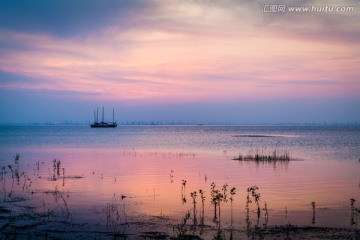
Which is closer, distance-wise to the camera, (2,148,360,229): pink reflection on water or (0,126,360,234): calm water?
(0,126,360,234): calm water

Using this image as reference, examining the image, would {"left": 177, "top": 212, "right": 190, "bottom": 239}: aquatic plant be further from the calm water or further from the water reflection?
the calm water

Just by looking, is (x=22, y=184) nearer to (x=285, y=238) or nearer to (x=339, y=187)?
(x=285, y=238)

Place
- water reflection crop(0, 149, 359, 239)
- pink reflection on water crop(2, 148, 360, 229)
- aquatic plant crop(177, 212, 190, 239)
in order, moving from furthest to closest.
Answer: pink reflection on water crop(2, 148, 360, 229) → water reflection crop(0, 149, 359, 239) → aquatic plant crop(177, 212, 190, 239)

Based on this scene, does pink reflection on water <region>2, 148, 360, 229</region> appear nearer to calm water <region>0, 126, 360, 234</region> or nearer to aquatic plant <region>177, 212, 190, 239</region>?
calm water <region>0, 126, 360, 234</region>

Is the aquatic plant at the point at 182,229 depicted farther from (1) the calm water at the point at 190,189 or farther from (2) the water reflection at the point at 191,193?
(1) the calm water at the point at 190,189

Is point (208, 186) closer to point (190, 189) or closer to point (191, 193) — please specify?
point (190, 189)

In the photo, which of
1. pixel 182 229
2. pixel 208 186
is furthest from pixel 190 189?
pixel 182 229

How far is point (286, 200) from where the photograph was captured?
71.4 ft

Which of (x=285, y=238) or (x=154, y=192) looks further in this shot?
(x=154, y=192)

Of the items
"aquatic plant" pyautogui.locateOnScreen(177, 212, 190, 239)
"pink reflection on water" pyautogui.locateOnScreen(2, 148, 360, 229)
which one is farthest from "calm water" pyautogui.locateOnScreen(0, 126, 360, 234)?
"aquatic plant" pyautogui.locateOnScreen(177, 212, 190, 239)

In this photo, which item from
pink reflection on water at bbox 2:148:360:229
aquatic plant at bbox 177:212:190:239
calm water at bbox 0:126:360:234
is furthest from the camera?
pink reflection on water at bbox 2:148:360:229

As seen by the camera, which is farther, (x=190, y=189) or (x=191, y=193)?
(x=190, y=189)

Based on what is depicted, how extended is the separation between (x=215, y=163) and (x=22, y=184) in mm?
20907

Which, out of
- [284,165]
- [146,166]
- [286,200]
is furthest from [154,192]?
[284,165]
